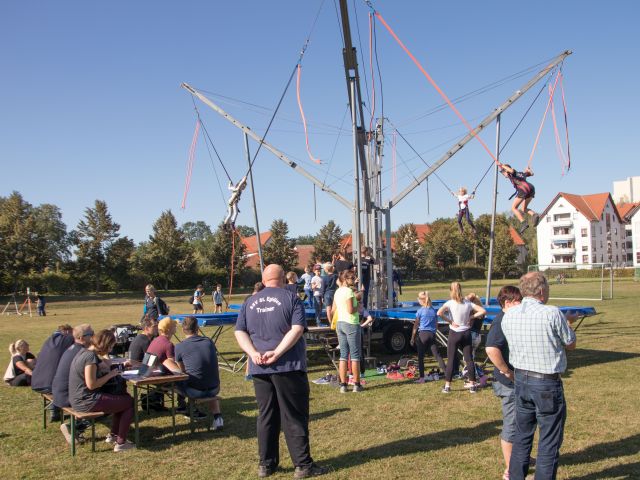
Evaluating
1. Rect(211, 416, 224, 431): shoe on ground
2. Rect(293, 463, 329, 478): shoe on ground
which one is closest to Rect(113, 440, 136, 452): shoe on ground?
Rect(211, 416, 224, 431): shoe on ground

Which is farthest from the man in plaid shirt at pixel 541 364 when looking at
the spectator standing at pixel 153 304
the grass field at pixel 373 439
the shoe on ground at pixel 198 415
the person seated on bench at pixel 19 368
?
the spectator standing at pixel 153 304

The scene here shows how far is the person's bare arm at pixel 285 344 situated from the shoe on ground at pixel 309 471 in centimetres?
102

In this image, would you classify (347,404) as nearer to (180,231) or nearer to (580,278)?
(580,278)

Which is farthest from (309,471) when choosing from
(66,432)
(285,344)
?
(66,432)

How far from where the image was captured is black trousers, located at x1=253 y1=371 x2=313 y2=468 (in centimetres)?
523

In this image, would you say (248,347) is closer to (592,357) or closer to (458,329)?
(458,329)

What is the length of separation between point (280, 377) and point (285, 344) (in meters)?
0.35

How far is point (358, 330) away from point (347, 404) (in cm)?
114

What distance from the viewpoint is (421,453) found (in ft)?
19.4

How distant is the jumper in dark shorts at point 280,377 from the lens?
522 cm

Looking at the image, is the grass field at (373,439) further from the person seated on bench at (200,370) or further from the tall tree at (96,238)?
the tall tree at (96,238)

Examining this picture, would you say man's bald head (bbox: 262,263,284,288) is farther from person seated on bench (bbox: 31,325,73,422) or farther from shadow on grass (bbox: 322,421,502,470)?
person seated on bench (bbox: 31,325,73,422)

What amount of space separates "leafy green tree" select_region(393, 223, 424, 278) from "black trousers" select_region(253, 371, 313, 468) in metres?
64.7

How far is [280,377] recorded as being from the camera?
5.23 meters
